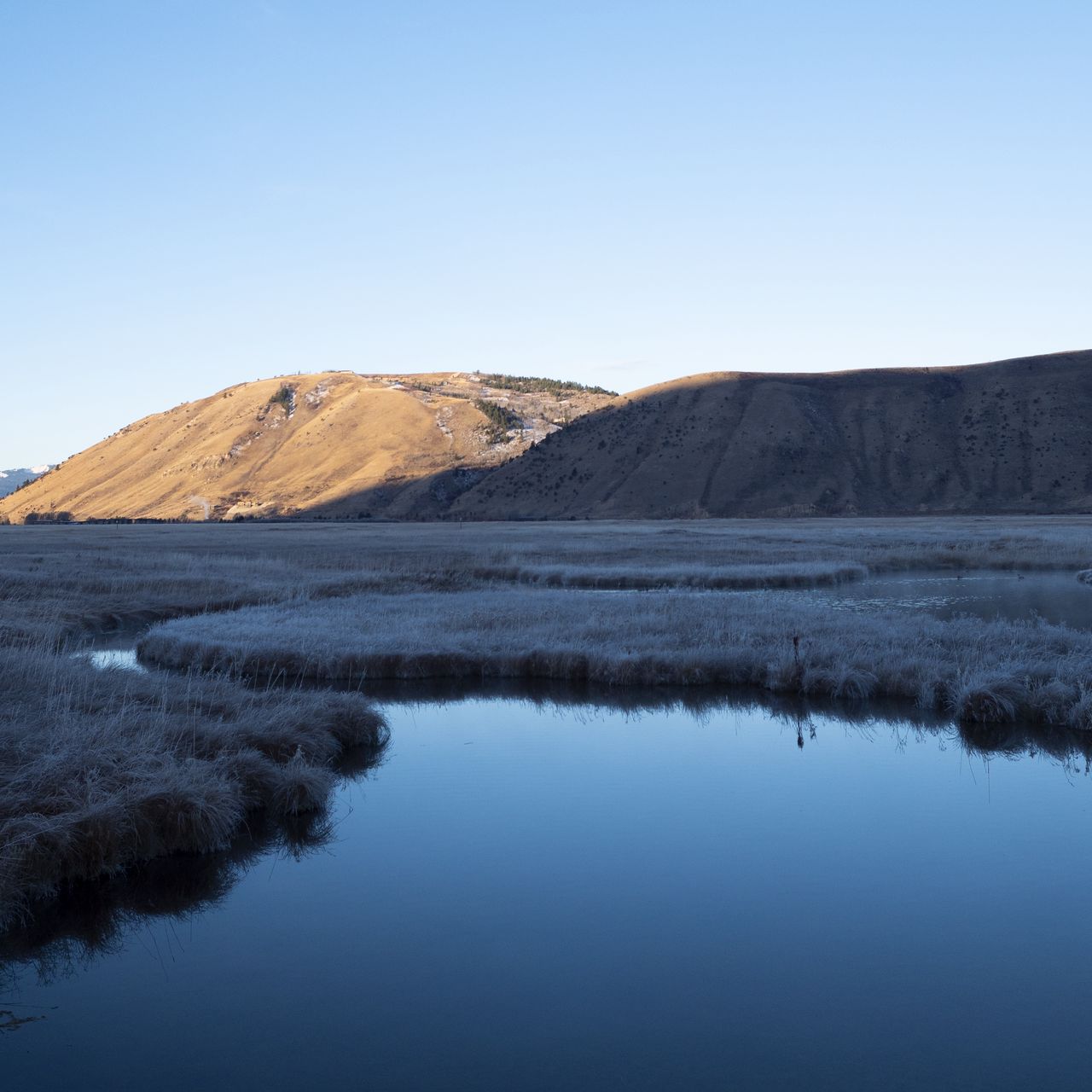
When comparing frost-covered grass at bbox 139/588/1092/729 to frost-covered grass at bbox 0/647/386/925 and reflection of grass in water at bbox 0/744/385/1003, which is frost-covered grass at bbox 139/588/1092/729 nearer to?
frost-covered grass at bbox 0/647/386/925

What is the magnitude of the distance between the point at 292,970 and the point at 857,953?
14.8 ft

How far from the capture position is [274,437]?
543 ft

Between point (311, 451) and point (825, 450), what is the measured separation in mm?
77552

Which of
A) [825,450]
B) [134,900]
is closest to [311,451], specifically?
[825,450]

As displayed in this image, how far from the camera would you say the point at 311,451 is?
505 ft

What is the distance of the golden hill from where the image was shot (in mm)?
132500

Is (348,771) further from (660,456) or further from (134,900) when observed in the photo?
(660,456)

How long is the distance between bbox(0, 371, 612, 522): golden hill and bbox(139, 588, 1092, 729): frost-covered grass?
93917 millimetres

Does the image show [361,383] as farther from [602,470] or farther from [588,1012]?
[588,1012]

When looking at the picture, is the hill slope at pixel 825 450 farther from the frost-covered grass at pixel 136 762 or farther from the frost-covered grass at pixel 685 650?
the frost-covered grass at pixel 136 762

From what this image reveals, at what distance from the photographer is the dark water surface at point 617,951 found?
7.02 metres

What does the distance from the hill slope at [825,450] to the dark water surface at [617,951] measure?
8588 centimetres

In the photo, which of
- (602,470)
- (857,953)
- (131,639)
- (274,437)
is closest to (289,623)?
(131,639)

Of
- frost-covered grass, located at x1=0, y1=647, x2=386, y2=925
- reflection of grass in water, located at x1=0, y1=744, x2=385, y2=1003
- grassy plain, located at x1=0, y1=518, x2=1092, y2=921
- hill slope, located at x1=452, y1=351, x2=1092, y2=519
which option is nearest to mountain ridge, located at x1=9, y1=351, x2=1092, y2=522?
hill slope, located at x1=452, y1=351, x2=1092, y2=519
